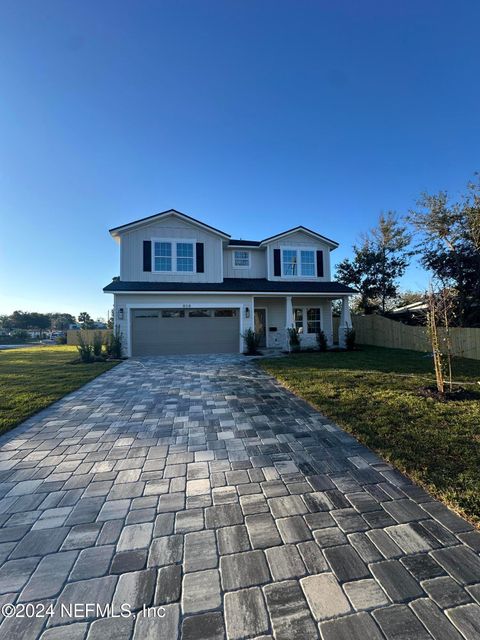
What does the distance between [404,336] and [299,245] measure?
7289mm

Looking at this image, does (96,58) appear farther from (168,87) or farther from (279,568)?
(279,568)

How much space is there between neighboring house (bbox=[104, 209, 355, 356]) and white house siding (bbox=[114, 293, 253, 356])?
42mm

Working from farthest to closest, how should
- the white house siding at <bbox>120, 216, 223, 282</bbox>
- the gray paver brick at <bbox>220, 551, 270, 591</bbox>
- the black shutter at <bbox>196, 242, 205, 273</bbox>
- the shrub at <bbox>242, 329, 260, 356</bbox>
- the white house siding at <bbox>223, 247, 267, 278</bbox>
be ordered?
1. the white house siding at <bbox>223, 247, 267, 278</bbox>
2. the black shutter at <bbox>196, 242, 205, 273</bbox>
3. the white house siding at <bbox>120, 216, 223, 282</bbox>
4. the shrub at <bbox>242, 329, 260, 356</bbox>
5. the gray paver brick at <bbox>220, 551, 270, 591</bbox>

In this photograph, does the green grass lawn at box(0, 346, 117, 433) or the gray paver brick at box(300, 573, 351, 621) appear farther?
the green grass lawn at box(0, 346, 117, 433)

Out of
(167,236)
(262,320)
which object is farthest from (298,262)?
(167,236)

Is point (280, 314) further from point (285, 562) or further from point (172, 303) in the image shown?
point (285, 562)

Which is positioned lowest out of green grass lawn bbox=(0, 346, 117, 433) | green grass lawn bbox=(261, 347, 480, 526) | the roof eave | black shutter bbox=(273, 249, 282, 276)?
green grass lawn bbox=(261, 347, 480, 526)

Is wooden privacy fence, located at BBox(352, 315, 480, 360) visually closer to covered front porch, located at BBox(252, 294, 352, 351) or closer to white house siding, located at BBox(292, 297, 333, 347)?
covered front porch, located at BBox(252, 294, 352, 351)

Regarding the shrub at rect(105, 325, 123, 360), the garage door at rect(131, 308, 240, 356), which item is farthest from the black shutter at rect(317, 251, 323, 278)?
the shrub at rect(105, 325, 123, 360)

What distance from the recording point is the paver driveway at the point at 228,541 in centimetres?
142

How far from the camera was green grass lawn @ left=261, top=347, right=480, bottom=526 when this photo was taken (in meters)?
2.63

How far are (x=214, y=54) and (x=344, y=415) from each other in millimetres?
10528

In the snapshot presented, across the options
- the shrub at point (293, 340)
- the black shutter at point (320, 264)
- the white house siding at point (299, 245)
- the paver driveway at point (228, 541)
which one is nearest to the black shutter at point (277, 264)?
the white house siding at point (299, 245)

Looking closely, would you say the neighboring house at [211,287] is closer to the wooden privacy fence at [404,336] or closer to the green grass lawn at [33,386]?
the wooden privacy fence at [404,336]
